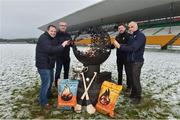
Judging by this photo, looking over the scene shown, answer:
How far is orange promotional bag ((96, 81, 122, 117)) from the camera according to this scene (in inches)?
166

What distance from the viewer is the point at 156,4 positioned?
26250mm

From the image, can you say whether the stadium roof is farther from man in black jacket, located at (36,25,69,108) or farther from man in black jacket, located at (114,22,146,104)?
man in black jacket, located at (36,25,69,108)

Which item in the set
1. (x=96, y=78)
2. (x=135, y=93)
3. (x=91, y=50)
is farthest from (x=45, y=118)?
(x=135, y=93)

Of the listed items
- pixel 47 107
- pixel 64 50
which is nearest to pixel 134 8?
pixel 64 50

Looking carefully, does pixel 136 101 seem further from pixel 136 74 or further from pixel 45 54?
pixel 45 54

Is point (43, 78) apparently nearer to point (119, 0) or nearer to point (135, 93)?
point (135, 93)

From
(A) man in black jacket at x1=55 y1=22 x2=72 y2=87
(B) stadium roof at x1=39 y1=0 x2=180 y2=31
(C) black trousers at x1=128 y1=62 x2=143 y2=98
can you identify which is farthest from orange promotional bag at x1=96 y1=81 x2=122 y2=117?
(B) stadium roof at x1=39 y1=0 x2=180 y2=31

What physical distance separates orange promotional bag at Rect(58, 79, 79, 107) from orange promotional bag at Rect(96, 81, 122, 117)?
49cm

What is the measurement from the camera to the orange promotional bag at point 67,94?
4.43 meters

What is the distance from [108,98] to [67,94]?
0.80 metres

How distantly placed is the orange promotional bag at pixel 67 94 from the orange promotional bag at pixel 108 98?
492 millimetres

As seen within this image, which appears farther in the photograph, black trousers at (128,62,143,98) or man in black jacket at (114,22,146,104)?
black trousers at (128,62,143,98)

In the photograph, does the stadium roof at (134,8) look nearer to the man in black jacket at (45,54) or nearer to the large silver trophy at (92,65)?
the large silver trophy at (92,65)

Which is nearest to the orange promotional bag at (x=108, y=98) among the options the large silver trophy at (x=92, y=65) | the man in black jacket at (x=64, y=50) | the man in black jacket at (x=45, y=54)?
the large silver trophy at (x=92, y=65)
